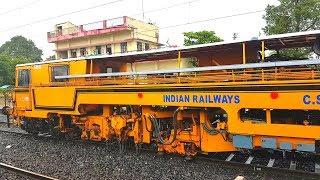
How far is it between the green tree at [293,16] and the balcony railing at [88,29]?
19.6 meters

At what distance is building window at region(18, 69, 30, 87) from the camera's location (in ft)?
39.8

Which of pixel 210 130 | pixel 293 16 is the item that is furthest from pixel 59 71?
pixel 293 16

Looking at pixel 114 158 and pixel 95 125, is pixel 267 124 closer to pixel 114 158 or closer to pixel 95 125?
pixel 114 158

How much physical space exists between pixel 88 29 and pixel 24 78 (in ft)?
95.5

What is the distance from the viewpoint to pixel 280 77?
21.8ft

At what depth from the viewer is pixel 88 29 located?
131 feet

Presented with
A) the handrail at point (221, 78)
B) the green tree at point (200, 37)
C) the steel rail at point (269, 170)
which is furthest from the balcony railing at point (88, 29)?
the steel rail at point (269, 170)

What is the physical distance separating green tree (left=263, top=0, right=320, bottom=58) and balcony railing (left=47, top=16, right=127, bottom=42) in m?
19.6

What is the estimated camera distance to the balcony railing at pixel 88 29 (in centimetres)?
3758

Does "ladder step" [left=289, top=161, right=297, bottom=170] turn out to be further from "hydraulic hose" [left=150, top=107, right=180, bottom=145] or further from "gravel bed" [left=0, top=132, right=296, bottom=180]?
"hydraulic hose" [left=150, top=107, right=180, bottom=145]

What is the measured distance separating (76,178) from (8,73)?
4150cm

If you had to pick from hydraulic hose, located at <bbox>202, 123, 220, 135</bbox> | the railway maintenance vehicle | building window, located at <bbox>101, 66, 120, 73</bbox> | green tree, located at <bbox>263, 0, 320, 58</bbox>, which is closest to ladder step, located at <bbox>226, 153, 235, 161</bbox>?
the railway maintenance vehicle

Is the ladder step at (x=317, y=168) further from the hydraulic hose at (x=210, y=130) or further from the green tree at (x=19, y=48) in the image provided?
the green tree at (x=19, y=48)

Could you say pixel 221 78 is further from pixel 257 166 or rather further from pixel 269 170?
pixel 269 170
